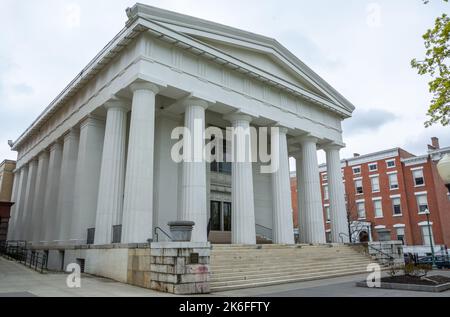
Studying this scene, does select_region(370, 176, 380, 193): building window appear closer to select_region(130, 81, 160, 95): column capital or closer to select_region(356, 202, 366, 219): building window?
select_region(356, 202, 366, 219): building window

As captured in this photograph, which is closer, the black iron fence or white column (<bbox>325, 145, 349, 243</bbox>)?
the black iron fence

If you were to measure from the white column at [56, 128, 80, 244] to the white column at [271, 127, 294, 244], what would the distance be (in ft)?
40.3

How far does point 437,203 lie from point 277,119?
28365 mm

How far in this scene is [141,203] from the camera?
52.5 ft

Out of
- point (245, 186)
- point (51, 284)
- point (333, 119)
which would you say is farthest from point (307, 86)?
point (51, 284)

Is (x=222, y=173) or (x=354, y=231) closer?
(x=222, y=173)

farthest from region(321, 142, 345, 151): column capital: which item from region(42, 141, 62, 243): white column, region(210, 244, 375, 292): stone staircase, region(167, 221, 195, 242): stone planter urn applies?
region(42, 141, 62, 243): white column

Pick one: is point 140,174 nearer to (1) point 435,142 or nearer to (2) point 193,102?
(2) point 193,102

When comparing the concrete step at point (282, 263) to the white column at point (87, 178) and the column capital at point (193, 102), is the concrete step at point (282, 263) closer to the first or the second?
the column capital at point (193, 102)

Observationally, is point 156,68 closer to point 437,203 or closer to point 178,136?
point 178,136

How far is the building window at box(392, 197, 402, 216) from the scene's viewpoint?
44.1 meters

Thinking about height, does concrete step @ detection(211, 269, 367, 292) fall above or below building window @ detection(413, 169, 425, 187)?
below

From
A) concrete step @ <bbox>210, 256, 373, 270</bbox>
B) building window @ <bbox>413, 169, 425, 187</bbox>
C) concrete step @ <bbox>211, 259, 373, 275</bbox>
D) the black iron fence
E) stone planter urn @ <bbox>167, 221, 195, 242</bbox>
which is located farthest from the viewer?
building window @ <bbox>413, 169, 425, 187</bbox>
